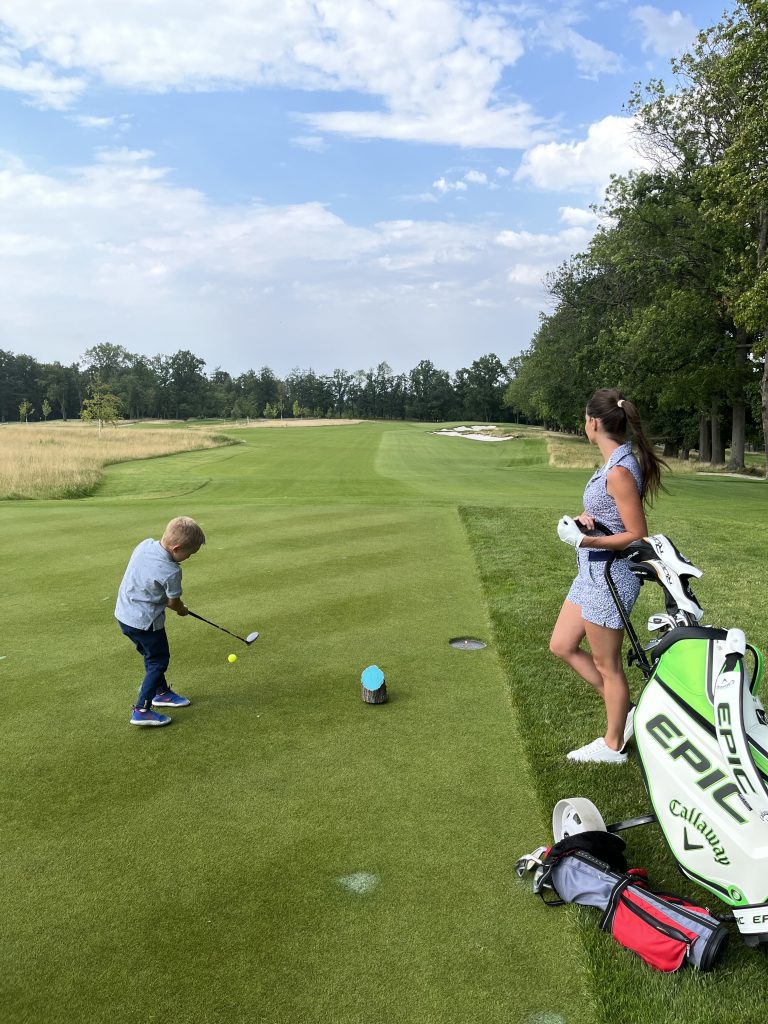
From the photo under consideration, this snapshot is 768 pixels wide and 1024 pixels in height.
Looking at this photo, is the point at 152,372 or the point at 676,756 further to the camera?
the point at 152,372

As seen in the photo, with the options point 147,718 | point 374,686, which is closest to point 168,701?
point 147,718

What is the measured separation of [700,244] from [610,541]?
27964 millimetres

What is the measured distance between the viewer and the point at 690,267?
90.4 ft

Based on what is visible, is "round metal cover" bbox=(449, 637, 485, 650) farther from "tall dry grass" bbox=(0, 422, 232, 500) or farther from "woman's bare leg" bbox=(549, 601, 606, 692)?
"tall dry grass" bbox=(0, 422, 232, 500)

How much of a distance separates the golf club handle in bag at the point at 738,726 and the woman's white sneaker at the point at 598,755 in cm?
188

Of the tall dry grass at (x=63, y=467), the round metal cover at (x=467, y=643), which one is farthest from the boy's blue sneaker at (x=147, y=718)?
the tall dry grass at (x=63, y=467)

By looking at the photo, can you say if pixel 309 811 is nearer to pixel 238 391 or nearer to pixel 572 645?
pixel 572 645

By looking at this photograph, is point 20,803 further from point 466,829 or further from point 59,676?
point 466,829

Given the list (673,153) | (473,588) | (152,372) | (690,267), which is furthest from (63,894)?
(152,372)

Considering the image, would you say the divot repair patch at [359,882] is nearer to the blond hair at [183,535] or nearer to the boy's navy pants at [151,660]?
the boy's navy pants at [151,660]

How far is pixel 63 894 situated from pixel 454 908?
174 cm

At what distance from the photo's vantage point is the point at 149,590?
4.88 m

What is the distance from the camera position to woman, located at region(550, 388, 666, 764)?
393cm

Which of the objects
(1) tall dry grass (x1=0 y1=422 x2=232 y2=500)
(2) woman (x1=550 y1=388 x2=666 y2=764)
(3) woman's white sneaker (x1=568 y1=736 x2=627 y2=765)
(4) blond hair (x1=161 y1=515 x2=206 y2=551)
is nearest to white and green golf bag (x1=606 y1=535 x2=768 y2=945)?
(2) woman (x1=550 y1=388 x2=666 y2=764)
